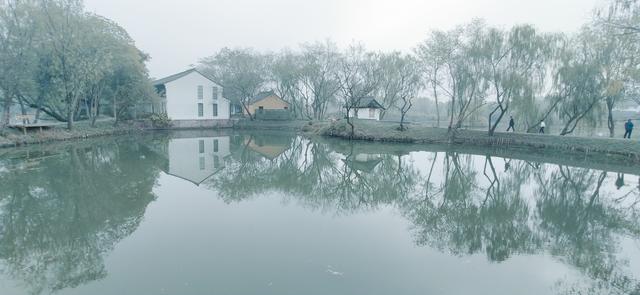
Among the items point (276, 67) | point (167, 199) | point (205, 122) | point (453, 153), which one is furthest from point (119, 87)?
point (453, 153)

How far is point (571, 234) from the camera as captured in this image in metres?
6.87

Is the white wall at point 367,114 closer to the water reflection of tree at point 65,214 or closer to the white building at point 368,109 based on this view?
the white building at point 368,109

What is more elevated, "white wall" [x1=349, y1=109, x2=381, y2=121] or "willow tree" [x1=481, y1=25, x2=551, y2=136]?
"willow tree" [x1=481, y1=25, x2=551, y2=136]

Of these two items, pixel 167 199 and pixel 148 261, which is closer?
pixel 148 261

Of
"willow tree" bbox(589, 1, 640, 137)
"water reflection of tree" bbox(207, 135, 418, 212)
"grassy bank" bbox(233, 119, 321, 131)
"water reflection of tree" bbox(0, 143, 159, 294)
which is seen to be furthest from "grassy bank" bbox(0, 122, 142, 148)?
"willow tree" bbox(589, 1, 640, 137)

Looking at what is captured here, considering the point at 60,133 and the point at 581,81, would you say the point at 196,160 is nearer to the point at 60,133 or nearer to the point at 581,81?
the point at 60,133

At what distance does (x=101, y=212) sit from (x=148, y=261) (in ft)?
10.5

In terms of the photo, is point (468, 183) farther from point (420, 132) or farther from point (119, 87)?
point (119, 87)

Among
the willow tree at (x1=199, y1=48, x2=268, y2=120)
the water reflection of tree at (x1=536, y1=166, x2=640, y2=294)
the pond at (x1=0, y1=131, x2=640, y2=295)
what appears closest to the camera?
the pond at (x1=0, y1=131, x2=640, y2=295)

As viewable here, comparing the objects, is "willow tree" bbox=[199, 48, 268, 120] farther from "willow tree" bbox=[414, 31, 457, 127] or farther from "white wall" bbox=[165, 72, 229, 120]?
"willow tree" bbox=[414, 31, 457, 127]

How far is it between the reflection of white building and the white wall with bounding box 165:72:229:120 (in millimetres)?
12544

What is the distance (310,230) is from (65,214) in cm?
573

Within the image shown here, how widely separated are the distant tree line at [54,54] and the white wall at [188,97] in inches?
276

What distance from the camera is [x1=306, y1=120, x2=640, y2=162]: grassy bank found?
17.2 meters
